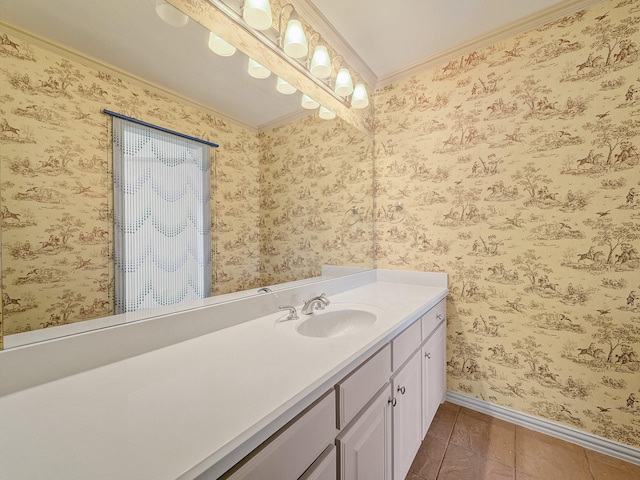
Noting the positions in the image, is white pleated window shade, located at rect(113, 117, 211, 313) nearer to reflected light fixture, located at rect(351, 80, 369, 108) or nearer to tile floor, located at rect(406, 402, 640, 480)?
reflected light fixture, located at rect(351, 80, 369, 108)

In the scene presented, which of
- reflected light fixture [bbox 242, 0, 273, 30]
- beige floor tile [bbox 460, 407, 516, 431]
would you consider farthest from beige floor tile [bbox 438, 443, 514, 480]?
reflected light fixture [bbox 242, 0, 273, 30]

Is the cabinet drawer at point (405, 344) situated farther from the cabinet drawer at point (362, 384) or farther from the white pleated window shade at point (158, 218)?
the white pleated window shade at point (158, 218)

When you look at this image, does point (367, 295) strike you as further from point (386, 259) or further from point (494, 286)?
point (494, 286)

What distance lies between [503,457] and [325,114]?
2194mm

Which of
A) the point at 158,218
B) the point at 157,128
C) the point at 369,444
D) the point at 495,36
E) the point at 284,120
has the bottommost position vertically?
the point at 369,444

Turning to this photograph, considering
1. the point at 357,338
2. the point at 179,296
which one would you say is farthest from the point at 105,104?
the point at 357,338

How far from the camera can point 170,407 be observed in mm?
526

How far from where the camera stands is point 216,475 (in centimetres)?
41

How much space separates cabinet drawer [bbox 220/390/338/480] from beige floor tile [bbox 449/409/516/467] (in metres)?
1.25

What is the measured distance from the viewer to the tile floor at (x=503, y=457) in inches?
48.7

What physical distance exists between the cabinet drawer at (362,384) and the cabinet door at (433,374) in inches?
20.3

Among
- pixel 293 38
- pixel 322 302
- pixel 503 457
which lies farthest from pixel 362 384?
pixel 293 38

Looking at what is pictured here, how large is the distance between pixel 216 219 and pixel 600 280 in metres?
1.93

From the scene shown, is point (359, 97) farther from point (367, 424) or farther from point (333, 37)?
point (367, 424)
